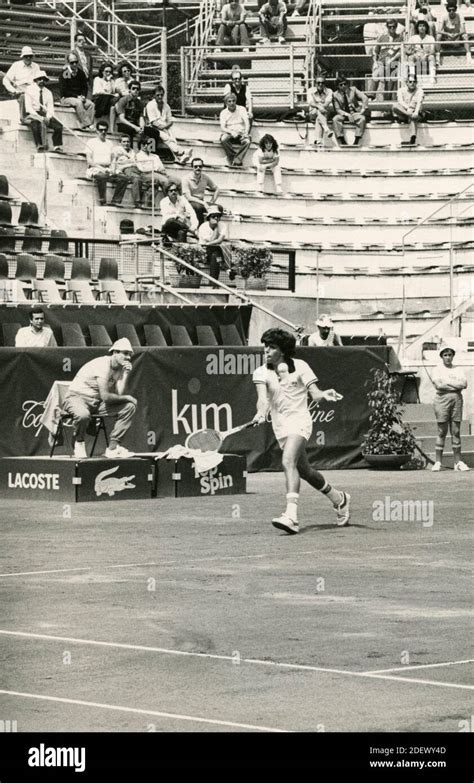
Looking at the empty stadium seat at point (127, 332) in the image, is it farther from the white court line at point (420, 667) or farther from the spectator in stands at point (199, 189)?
the white court line at point (420, 667)

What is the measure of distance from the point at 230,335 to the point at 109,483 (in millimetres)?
8303

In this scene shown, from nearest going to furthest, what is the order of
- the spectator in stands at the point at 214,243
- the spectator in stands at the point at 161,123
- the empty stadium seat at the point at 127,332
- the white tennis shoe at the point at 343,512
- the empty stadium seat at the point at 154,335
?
1. the white tennis shoe at the point at 343,512
2. the empty stadium seat at the point at 127,332
3. the empty stadium seat at the point at 154,335
4. the spectator in stands at the point at 214,243
5. the spectator in stands at the point at 161,123

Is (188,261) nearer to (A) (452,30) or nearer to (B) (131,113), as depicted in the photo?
(B) (131,113)

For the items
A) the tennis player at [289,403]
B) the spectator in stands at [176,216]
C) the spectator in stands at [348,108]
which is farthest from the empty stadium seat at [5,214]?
the tennis player at [289,403]

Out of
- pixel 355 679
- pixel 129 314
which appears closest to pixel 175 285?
pixel 129 314

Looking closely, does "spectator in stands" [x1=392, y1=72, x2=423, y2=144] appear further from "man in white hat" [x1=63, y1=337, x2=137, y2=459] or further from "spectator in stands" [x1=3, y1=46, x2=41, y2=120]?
"man in white hat" [x1=63, y1=337, x2=137, y2=459]

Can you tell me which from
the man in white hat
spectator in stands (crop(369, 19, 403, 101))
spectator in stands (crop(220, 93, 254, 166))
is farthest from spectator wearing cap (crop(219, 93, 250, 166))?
the man in white hat

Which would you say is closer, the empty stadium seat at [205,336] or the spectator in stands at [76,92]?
the empty stadium seat at [205,336]

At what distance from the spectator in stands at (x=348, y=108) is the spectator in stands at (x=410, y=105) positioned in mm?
774

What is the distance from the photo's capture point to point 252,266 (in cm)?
3019

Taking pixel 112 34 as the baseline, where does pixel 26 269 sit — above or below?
below

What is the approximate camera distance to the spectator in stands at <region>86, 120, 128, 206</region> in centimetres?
3183

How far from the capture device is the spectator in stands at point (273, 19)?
39362 millimetres

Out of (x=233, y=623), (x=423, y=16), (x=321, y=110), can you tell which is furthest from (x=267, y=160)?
(x=233, y=623)
